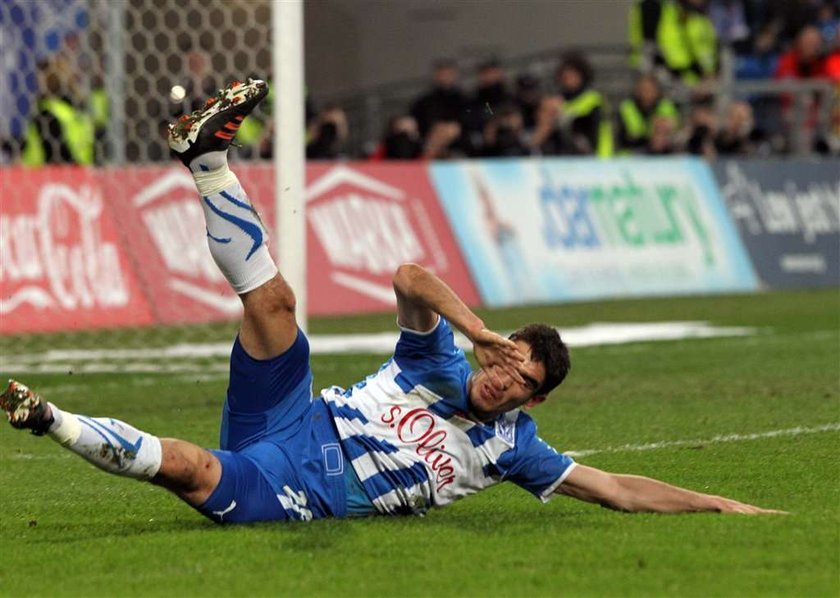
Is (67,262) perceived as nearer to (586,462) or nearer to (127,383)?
(127,383)

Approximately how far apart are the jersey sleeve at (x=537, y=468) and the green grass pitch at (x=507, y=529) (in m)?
0.15

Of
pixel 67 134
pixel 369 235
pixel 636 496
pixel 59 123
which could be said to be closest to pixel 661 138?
pixel 369 235

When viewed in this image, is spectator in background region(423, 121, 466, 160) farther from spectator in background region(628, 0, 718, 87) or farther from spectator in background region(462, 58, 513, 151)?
spectator in background region(628, 0, 718, 87)

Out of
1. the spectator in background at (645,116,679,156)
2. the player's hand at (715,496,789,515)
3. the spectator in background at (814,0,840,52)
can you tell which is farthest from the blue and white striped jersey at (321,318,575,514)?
the spectator in background at (814,0,840,52)

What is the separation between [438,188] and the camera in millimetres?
18516

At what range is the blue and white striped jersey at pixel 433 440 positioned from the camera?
6.68 m

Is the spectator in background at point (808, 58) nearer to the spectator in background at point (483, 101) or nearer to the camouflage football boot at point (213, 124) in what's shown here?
the spectator in background at point (483, 101)

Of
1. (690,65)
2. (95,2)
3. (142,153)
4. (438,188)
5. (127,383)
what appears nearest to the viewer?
(127,383)

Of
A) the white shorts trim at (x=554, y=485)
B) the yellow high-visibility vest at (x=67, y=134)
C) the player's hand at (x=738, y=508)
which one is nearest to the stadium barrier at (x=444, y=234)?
the yellow high-visibility vest at (x=67, y=134)

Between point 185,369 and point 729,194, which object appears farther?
point 729,194

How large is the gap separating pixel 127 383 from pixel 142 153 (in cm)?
416

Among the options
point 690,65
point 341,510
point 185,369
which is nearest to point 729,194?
point 690,65

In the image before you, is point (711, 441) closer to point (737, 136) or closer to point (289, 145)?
point (289, 145)

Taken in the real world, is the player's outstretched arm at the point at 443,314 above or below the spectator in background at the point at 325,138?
above
